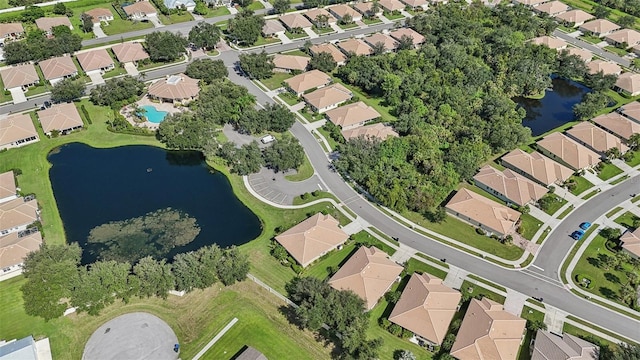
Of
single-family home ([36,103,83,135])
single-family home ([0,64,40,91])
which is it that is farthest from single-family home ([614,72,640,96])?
single-family home ([0,64,40,91])

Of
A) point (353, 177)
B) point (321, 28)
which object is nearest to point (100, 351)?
point (353, 177)

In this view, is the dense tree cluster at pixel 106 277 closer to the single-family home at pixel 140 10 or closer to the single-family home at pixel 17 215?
the single-family home at pixel 17 215

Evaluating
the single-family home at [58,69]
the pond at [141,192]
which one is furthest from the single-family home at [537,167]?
the single-family home at [58,69]

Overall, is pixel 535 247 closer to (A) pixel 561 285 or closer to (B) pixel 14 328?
(A) pixel 561 285

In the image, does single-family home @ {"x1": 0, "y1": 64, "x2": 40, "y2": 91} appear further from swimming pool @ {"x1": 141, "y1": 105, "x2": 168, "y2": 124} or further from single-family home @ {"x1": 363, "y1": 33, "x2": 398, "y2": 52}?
single-family home @ {"x1": 363, "y1": 33, "x2": 398, "y2": 52}

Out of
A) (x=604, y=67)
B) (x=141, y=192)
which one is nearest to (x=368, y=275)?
(x=141, y=192)

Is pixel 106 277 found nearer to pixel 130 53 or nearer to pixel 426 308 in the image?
pixel 426 308
